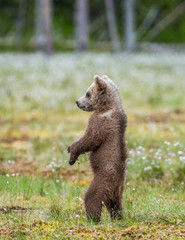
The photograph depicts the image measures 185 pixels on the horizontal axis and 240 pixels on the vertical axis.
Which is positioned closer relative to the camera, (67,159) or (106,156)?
(106,156)

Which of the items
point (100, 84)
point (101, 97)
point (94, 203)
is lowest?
point (94, 203)

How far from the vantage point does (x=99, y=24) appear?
173 ft

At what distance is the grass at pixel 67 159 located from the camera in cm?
532

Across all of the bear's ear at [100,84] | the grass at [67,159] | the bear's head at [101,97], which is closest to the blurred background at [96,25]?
the grass at [67,159]

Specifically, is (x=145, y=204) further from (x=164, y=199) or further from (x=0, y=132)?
(x=0, y=132)

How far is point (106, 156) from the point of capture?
576cm

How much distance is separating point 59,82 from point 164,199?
49.8ft

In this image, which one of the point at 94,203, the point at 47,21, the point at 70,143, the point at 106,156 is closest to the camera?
the point at 94,203

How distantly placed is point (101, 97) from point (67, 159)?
2.97 m

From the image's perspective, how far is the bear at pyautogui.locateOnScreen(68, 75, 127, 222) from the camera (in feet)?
18.6

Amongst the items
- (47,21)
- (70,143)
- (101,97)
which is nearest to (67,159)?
(70,143)

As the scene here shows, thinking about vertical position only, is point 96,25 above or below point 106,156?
above

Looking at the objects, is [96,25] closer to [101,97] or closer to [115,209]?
[101,97]

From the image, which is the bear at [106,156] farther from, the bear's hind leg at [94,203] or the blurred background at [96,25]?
the blurred background at [96,25]
